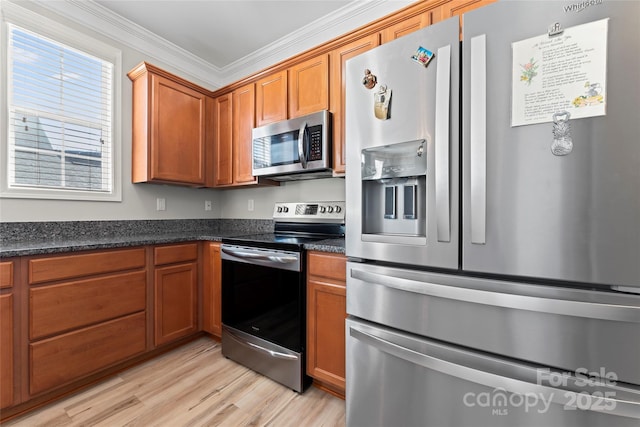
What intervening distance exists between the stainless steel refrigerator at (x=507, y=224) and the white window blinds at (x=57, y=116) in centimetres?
232

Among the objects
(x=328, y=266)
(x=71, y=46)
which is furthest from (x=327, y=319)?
(x=71, y=46)

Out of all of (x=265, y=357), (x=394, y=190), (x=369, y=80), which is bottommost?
(x=265, y=357)

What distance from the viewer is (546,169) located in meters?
0.88

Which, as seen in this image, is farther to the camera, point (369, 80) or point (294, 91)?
point (294, 91)

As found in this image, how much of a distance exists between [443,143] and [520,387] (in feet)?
2.91

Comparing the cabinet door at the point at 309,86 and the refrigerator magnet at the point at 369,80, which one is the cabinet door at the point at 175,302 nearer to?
the cabinet door at the point at 309,86

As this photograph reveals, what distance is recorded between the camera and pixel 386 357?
1212 millimetres

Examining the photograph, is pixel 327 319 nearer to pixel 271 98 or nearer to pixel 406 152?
pixel 406 152

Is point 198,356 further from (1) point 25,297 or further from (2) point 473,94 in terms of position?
(2) point 473,94

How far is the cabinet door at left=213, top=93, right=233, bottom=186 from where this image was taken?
2.68 metres

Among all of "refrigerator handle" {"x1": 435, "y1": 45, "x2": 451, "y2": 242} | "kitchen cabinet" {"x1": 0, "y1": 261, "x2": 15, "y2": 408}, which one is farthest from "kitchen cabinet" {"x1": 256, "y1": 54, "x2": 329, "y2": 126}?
"kitchen cabinet" {"x1": 0, "y1": 261, "x2": 15, "y2": 408}

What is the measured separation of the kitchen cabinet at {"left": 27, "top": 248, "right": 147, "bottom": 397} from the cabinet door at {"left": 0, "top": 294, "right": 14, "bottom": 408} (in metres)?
0.07

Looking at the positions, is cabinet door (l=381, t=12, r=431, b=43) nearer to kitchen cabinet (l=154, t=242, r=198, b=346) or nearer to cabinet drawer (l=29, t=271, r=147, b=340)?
kitchen cabinet (l=154, t=242, r=198, b=346)

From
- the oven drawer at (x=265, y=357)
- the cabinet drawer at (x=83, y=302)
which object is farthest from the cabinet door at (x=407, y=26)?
the cabinet drawer at (x=83, y=302)
